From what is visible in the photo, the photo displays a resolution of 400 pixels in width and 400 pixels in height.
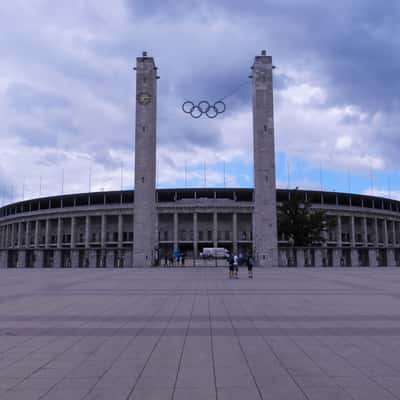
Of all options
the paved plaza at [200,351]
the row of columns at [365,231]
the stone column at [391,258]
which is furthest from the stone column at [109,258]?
the row of columns at [365,231]

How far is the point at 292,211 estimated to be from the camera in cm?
6712

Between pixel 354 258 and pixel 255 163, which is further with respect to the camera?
pixel 255 163

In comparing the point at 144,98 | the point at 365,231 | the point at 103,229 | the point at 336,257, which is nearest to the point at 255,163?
the point at 336,257

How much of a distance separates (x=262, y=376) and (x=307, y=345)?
2.22 m

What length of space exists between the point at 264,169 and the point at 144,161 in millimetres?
14444

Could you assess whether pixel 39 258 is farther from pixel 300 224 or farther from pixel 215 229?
pixel 215 229

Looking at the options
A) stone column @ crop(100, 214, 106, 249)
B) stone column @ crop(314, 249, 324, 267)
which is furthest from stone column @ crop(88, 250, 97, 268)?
stone column @ crop(100, 214, 106, 249)

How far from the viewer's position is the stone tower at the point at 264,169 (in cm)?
5022

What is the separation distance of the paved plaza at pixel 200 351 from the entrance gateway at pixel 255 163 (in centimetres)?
3693

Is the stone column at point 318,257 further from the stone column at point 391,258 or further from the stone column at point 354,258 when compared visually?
Answer: the stone column at point 391,258

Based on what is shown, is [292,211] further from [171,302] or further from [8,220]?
[8,220]

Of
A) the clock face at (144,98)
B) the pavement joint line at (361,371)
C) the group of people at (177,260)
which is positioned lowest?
the pavement joint line at (361,371)

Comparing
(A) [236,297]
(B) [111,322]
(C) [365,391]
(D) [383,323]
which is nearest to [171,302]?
(A) [236,297]

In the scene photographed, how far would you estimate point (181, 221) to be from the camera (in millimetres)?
87062
